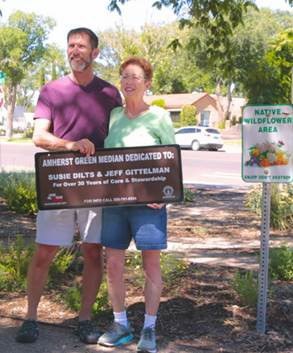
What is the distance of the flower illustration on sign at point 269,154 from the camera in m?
4.26

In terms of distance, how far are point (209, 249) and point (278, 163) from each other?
3300 millimetres

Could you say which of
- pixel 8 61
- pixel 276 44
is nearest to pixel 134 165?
pixel 276 44

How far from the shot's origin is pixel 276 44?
39.8 feet

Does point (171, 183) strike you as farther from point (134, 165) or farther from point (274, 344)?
point (274, 344)

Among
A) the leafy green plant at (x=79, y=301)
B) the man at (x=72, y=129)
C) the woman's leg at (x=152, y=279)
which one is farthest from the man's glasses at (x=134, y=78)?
the leafy green plant at (x=79, y=301)

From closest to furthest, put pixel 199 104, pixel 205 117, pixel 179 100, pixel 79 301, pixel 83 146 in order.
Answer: pixel 83 146, pixel 79 301, pixel 179 100, pixel 199 104, pixel 205 117

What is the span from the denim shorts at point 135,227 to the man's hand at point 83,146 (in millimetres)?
375

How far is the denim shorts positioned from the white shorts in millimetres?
95

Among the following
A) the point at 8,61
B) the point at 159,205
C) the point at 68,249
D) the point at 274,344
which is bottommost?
the point at 274,344

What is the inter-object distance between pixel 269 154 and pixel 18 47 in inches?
2154

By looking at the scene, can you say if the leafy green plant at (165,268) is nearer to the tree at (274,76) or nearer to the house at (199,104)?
the tree at (274,76)

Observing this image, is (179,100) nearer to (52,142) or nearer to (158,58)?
(158,58)

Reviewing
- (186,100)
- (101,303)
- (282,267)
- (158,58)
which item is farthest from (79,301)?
(186,100)

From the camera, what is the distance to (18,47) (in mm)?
56562
